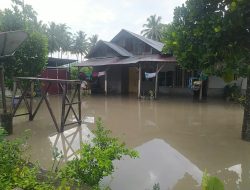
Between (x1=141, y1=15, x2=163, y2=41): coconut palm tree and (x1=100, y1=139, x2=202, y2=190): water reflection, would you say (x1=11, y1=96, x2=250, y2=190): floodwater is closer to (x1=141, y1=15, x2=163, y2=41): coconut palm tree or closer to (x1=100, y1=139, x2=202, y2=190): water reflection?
(x1=100, y1=139, x2=202, y2=190): water reflection

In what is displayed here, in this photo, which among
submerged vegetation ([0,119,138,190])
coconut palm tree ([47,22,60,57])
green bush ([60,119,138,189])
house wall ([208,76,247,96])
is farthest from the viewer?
coconut palm tree ([47,22,60,57])

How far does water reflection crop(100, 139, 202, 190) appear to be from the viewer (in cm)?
443

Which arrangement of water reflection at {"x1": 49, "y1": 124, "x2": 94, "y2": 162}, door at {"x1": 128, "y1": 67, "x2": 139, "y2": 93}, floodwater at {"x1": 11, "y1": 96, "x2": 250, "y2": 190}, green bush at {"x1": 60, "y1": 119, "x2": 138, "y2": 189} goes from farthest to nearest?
door at {"x1": 128, "y1": 67, "x2": 139, "y2": 93} < water reflection at {"x1": 49, "y1": 124, "x2": 94, "y2": 162} < floodwater at {"x1": 11, "y1": 96, "x2": 250, "y2": 190} < green bush at {"x1": 60, "y1": 119, "x2": 138, "y2": 189}

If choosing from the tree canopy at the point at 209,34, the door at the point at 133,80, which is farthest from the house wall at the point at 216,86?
the tree canopy at the point at 209,34

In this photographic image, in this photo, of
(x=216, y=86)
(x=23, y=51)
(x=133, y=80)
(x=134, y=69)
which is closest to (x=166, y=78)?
(x=134, y=69)

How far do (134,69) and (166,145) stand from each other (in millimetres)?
15396

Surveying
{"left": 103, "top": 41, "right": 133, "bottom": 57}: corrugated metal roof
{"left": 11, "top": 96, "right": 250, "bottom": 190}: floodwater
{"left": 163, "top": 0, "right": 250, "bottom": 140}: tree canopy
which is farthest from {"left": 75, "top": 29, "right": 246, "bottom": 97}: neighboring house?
{"left": 163, "top": 0, "right": 250, "bottom": 140}: tree canopy

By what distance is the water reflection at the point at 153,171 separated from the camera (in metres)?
4.43

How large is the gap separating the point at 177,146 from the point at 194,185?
2277mm

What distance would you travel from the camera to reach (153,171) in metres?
4.93

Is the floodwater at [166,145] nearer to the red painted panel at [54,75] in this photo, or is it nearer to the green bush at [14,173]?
the green bush at [14,173]

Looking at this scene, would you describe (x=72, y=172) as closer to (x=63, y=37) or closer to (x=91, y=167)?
(x=91, y=167)

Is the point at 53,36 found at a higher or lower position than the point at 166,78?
higher

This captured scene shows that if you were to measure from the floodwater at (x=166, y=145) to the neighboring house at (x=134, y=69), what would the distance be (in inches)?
288
